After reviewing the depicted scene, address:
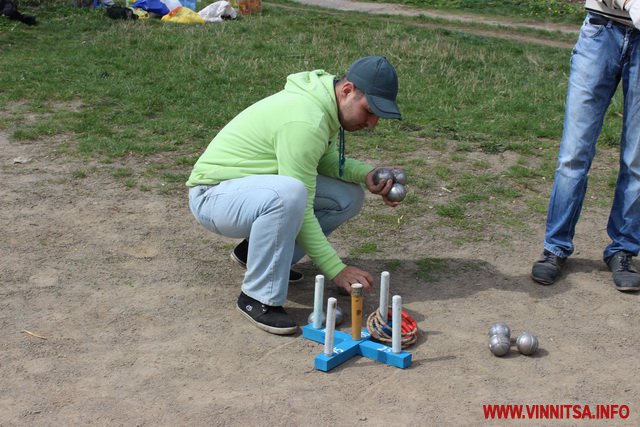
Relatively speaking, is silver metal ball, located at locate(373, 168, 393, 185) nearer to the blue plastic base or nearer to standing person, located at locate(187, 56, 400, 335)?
standing person, located at locate(187, 56, 400, 335)

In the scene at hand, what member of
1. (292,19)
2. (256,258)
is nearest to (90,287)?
(256,258)

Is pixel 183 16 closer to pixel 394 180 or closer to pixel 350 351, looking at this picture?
pixel 394 180

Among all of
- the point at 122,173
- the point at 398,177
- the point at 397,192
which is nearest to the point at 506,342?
the point at 397,192

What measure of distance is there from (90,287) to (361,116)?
192cm

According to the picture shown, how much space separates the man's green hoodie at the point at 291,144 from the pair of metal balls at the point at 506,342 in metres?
0.86

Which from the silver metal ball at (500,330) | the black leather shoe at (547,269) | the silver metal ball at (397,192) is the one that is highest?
the silver metal ball at (397,192)

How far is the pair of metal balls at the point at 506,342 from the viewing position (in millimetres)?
4250

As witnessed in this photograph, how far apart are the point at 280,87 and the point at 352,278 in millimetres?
6070

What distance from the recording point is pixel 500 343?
4.25 meters

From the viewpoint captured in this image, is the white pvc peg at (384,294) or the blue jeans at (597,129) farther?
the blue jeans at (597,129)

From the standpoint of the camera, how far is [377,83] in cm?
431

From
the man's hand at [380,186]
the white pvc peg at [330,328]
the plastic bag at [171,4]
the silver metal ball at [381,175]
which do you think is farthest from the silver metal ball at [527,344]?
the plastic bag at [171,4]

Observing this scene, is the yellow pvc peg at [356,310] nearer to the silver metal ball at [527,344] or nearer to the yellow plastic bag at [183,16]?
the silver metal ball at [527,344]

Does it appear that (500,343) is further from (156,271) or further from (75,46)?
(75,46)
